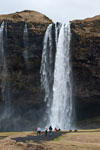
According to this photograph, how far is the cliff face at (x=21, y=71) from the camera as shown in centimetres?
6381

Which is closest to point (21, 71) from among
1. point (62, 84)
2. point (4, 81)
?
point (4, 81)

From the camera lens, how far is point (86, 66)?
6038 centimetres

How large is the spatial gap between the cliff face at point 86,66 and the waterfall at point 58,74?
2030 mm

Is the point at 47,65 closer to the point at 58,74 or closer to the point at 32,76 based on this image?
the point at 58,74

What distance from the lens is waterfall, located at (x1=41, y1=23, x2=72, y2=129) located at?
6206 cm

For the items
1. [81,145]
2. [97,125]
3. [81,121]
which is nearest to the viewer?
[81,145]

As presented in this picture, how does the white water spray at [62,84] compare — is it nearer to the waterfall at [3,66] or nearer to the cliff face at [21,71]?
the cliff face at [21,71]

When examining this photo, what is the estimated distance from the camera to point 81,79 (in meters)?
62.0

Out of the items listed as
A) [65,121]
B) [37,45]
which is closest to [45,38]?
[37,45]

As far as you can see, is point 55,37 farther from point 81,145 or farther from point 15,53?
point 81,145

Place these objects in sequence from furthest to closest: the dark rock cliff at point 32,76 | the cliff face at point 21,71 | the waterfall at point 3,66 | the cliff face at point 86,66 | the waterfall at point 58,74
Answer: the waterfall at point 3,66
the cliff face at point 21,71
the waterfall at point 58,74
the dark rock cliff at point 32,76
the cliff face at point 86,66

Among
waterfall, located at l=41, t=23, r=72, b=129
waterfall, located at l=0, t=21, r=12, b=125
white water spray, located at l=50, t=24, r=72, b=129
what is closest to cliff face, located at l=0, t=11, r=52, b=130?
waterfall, located at l=0, t=21, r=12, b=125

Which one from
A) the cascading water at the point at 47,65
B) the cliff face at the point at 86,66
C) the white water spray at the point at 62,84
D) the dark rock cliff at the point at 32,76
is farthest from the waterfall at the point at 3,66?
the cliff face at the point at 86,66

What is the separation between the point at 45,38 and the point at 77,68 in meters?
10.8
